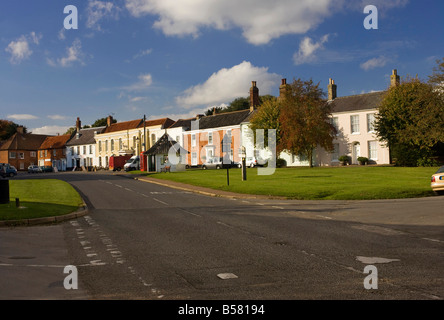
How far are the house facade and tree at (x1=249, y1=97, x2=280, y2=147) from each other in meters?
50.4

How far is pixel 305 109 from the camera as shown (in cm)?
4831

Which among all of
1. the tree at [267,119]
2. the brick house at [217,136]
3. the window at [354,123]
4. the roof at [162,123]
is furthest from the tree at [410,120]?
the roof at [162,123]

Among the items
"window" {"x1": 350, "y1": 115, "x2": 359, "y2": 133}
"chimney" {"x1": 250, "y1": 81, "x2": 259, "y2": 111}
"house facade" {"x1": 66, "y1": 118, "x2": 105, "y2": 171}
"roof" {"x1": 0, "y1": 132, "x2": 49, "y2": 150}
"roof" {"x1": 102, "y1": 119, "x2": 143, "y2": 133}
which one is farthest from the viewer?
"roof" {"x1": 0, "y1": 132, "x2": 49, "y2": 150}

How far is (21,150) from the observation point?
10119 cm

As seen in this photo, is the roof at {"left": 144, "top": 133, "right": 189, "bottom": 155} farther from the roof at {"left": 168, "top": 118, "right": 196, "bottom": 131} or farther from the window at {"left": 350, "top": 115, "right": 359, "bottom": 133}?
the window at {"left": 350, "top": 115, "right": 359, "bottom": 133}

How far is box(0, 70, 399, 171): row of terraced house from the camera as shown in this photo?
52.5 metres

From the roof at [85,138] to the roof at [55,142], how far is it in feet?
6.47

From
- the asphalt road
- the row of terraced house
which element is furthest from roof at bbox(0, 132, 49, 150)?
the asphalt road

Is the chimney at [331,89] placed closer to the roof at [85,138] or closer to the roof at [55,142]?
the roof at [85,138]

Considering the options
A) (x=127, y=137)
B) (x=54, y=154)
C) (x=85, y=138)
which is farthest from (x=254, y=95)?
(x=54, y=154)

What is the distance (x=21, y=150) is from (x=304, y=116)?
8125 centimetres

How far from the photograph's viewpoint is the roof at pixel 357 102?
52.4 metres

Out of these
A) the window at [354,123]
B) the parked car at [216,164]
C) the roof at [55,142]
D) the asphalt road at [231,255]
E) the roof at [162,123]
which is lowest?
the asphalt road at [231,255]
